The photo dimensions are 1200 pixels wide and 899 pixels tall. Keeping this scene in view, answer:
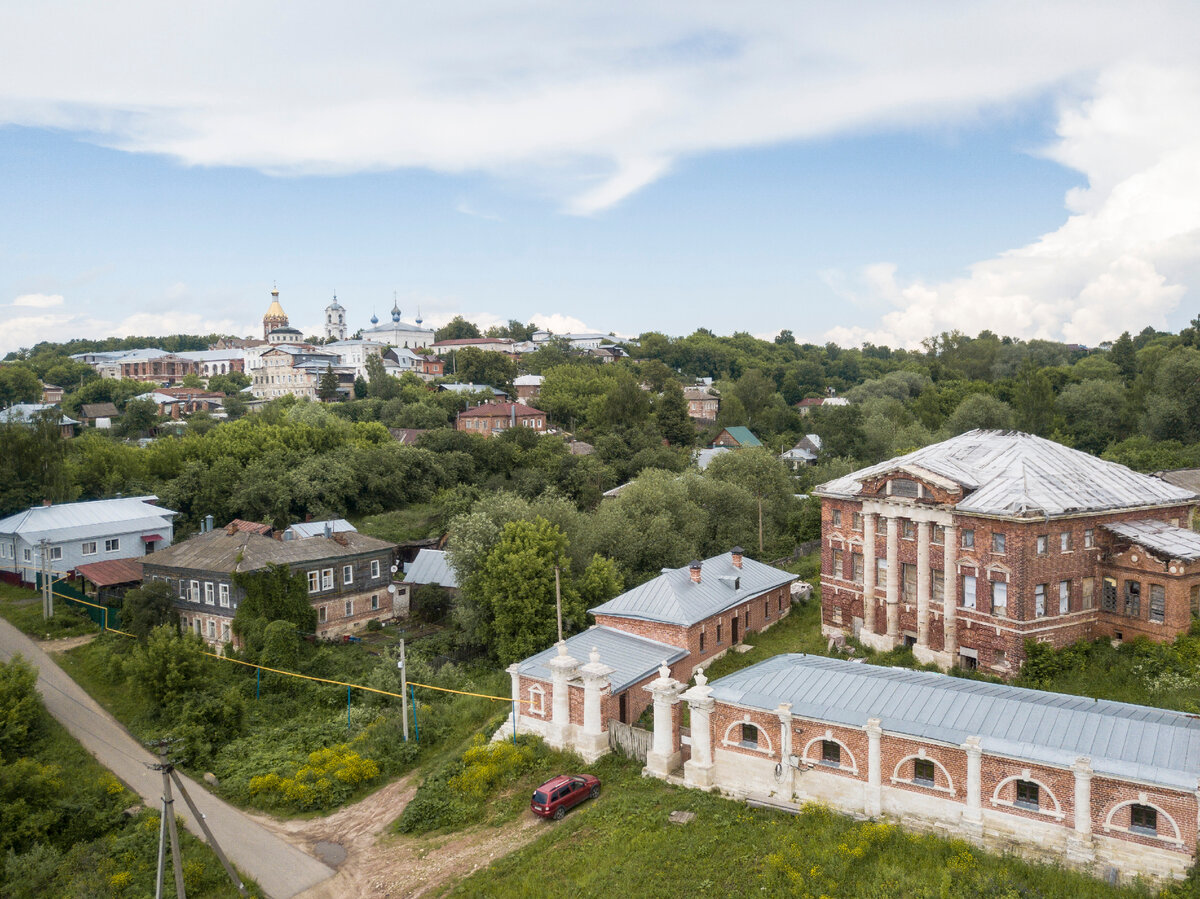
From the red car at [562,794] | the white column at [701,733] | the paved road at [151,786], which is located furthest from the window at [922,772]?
the paved road at [151,786]

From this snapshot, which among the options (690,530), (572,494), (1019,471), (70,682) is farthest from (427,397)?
(1019,471)

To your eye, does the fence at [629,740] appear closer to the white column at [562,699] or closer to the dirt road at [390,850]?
the white column at [562,699]

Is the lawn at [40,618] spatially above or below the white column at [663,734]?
below

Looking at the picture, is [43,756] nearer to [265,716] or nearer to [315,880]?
[265,716]

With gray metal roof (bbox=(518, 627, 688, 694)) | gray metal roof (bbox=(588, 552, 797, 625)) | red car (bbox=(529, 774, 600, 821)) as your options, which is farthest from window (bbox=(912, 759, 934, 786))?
gray metal roof (bbox=(588, 552, 797, 625))

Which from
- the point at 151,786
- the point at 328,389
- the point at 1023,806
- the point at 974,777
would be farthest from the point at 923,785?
the point at 328,389

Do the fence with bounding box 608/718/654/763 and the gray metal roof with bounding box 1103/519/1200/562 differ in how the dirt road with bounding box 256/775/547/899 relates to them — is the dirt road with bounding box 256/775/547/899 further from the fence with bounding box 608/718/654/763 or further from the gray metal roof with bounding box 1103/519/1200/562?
the gray metal roof with bounding box 1103/519/1200/562
